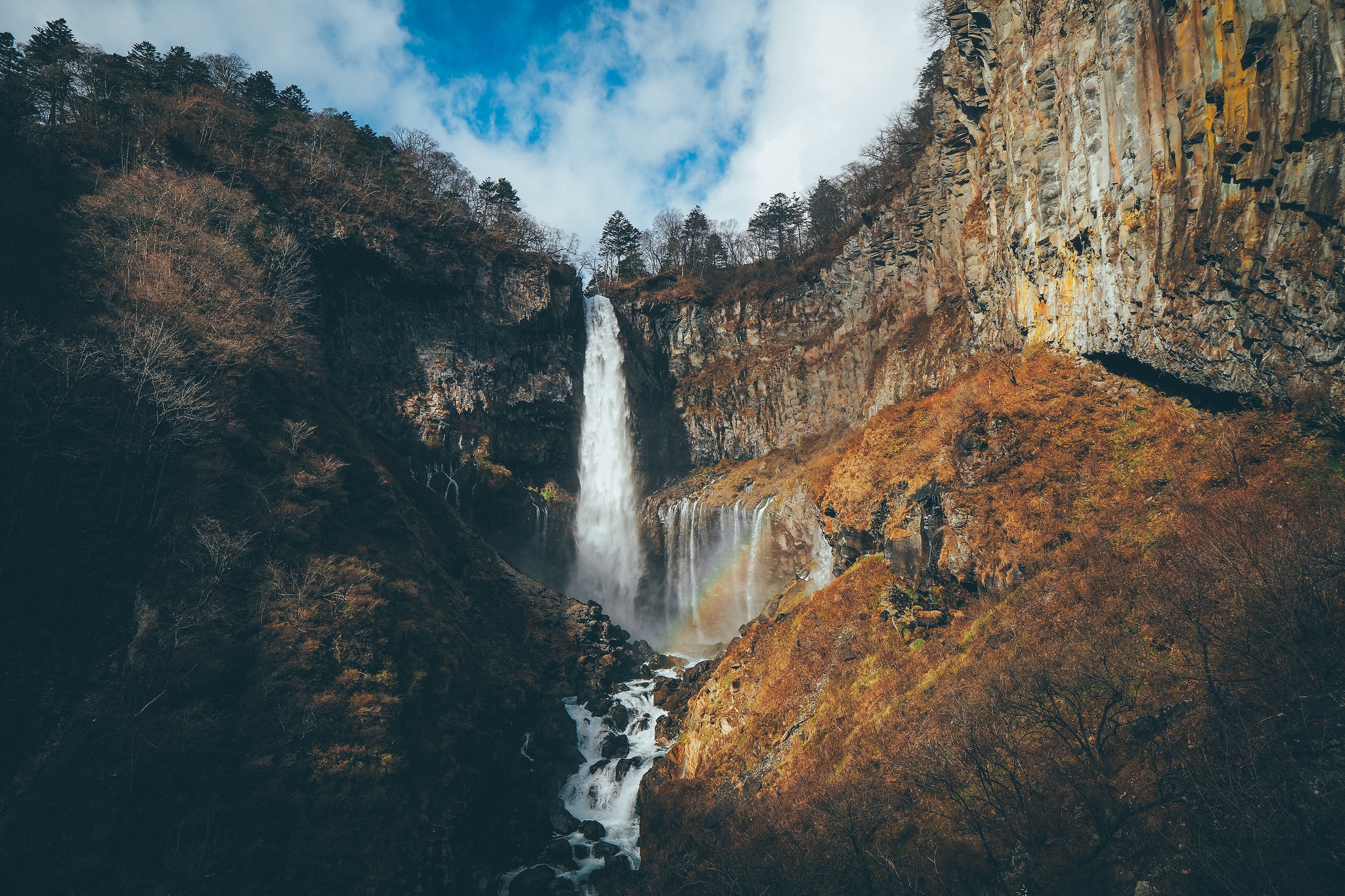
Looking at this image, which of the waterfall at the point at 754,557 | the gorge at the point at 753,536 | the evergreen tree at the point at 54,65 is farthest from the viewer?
the waterfall at the point at 754,557

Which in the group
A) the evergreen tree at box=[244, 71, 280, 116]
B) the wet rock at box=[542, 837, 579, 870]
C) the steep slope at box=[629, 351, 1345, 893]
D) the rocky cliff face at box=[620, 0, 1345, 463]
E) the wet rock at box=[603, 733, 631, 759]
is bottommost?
the wet rock at box=[542, 837, 579, 870]

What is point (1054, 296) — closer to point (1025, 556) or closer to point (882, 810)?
point (1025, 556)

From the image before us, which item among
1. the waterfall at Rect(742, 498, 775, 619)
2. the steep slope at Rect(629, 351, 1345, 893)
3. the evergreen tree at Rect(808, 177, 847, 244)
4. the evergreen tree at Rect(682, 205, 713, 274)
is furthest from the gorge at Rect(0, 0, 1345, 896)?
the evergreen tree at Rect(682, 205, 713, 274)

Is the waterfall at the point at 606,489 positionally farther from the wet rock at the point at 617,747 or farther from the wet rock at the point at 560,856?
the wet rock at the point at 560,856

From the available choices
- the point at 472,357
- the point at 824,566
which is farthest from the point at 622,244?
the point at 824,566

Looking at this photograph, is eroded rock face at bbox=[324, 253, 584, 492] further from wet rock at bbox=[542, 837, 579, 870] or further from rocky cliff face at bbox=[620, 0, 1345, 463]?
wet rock at bbox=[542, 837, 579, 870]

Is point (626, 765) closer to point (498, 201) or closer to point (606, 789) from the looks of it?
point (606, 789)

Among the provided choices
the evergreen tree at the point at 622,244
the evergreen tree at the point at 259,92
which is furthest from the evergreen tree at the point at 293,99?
the evergreen tree at the point at 622,244
